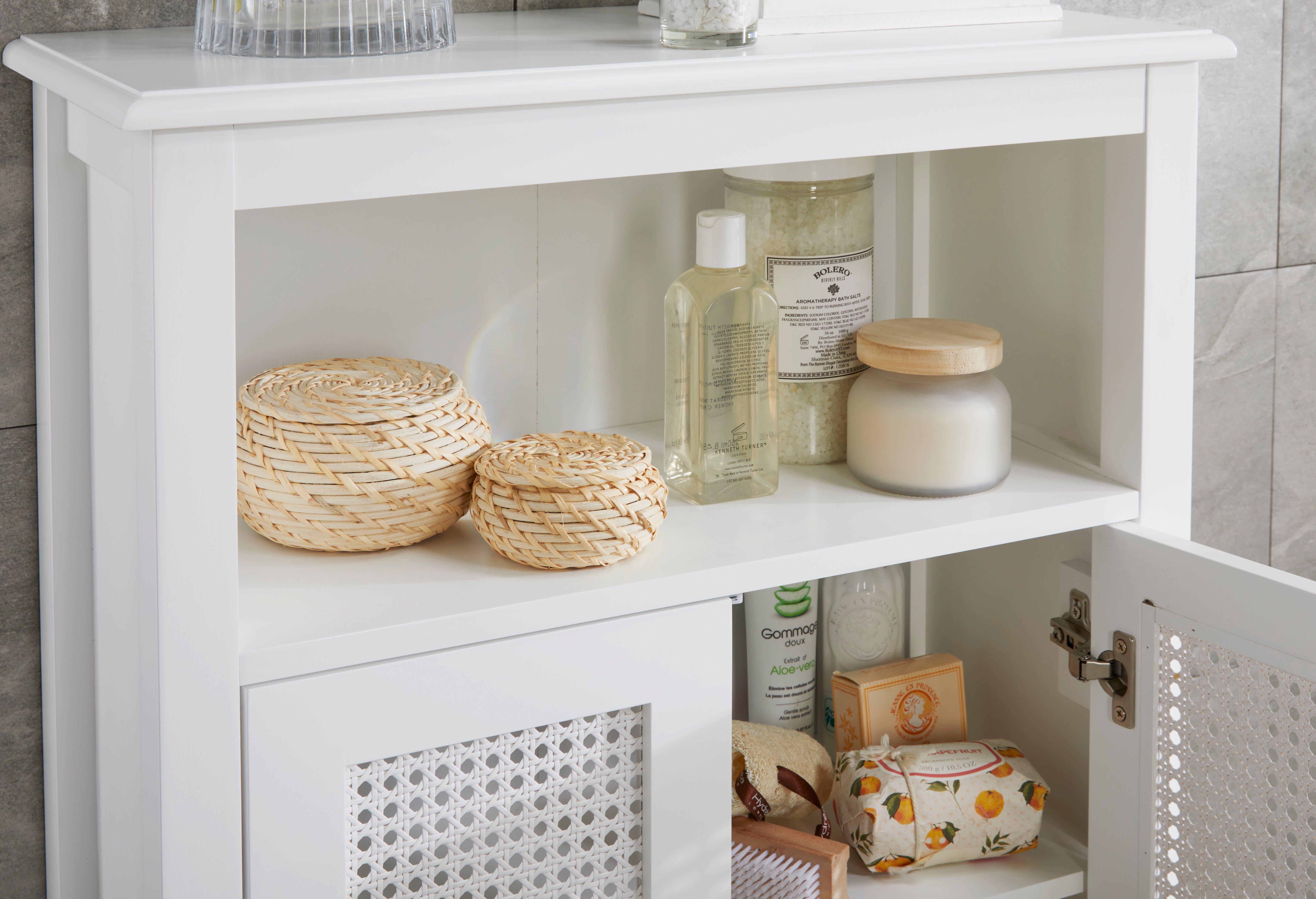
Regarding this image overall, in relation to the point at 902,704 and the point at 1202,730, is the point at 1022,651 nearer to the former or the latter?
the point at 902,704

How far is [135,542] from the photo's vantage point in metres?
0.64

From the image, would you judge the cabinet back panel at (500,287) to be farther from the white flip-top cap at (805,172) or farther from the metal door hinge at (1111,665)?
the metal door hinge at (1111,665)

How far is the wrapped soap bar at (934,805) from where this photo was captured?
0.86m

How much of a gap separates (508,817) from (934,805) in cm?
32

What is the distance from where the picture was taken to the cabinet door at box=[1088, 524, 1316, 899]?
0.69 m

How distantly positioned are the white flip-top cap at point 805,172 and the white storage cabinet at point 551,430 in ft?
0.29

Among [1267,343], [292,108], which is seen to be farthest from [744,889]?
[1267,343]

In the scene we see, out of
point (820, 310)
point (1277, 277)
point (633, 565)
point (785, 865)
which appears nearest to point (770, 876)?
point (785, 865)

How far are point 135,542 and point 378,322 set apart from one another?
233mm

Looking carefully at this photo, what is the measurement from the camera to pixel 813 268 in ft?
2.70

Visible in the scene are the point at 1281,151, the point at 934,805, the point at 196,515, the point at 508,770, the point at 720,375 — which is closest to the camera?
the point at 196,515

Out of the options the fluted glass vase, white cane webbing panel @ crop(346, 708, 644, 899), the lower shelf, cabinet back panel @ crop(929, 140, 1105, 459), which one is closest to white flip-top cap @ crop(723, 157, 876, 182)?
cabinet back panel @ crop(929, 140, 1105, 459)

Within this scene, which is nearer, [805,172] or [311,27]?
[311,27]

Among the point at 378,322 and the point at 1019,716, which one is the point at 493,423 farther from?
the point at 1019,716
